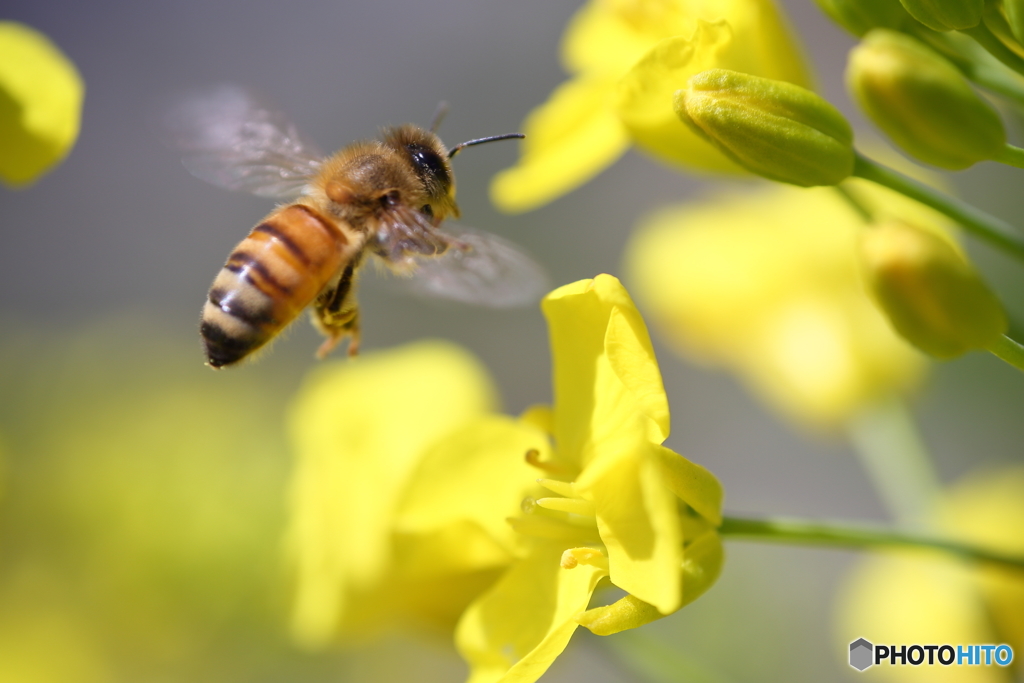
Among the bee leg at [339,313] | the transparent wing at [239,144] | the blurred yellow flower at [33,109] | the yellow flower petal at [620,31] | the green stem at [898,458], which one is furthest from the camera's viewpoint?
the green stem at [898,458]

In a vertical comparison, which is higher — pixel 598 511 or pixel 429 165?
pixel 429 165

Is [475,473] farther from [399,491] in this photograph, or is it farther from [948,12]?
[948,12]

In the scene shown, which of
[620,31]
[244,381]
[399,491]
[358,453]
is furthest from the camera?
[244,381]

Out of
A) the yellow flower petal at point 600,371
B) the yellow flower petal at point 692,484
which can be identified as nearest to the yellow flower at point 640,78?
Result: the yellow flower petal at point 600,371

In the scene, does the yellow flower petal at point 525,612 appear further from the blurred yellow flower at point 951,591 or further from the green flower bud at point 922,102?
the blurred yellow flower at point 951,591

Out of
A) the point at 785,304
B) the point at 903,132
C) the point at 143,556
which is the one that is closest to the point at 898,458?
the point at 785,304

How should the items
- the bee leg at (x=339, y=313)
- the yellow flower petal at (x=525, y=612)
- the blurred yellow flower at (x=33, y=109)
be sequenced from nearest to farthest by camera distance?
the yellow flower petal at (x=525, y=612)
the blurred yellow flower at (x=33, y=109)
the bee leg at (x=339, y=313)

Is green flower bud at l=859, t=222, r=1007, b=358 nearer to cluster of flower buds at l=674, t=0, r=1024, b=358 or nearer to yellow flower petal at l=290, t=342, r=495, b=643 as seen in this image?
cluster of flower buds at l=674, t=0, r=1024, b=358
